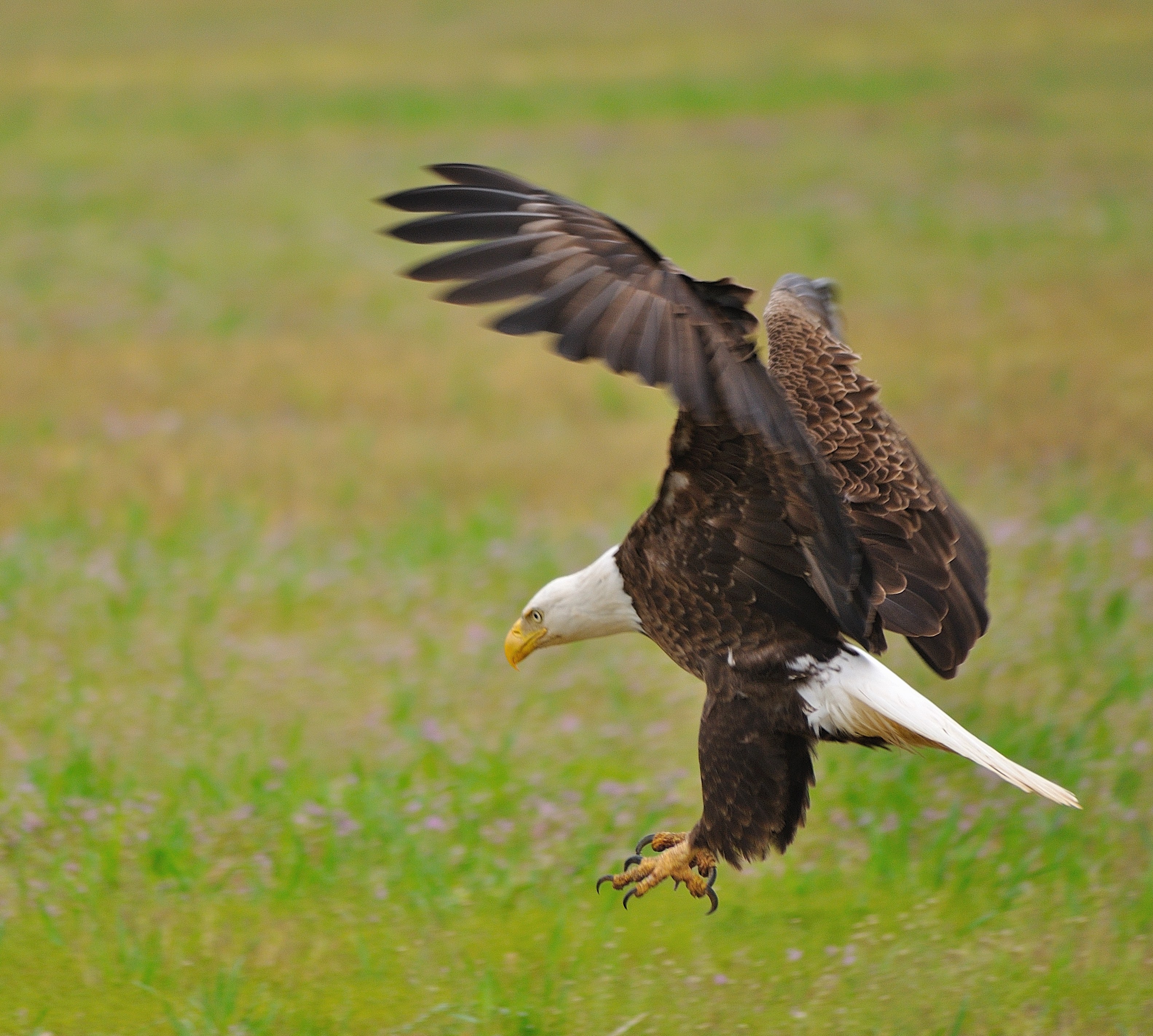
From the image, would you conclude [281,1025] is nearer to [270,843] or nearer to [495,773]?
[270,843]

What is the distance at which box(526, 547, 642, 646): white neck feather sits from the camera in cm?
395

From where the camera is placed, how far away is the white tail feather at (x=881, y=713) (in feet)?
11.3

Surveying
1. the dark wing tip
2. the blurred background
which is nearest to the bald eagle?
the dark wing tip

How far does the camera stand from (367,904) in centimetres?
459

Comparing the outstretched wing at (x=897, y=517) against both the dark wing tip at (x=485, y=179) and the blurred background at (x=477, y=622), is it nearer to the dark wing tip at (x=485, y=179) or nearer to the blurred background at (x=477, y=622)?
the blurred background at (x=477, y=622)

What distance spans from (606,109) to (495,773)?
2040 cm

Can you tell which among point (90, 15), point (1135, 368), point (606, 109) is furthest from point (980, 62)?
point (90, 15)

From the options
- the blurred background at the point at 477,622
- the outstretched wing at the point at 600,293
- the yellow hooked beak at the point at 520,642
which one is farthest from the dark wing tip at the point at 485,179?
the blurred background at the point at 477,622

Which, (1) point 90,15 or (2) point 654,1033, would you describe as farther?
(1) point 90,15

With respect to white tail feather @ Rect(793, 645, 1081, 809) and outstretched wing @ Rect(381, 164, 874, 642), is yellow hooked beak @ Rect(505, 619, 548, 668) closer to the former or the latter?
white tail feather @ Rect(793, 645, 1081, 809)

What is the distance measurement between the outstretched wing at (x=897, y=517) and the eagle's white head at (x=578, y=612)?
26.6 inches

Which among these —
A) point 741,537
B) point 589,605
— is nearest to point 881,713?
point 741,537

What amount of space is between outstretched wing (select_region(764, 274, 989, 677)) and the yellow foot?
0.77 metres

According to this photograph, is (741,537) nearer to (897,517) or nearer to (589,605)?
(589,605)
